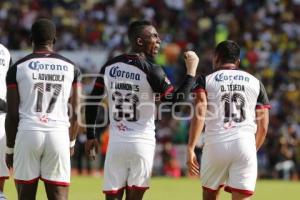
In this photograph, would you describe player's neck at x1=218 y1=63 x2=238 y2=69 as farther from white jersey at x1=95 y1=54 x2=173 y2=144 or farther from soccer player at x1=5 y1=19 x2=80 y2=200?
soccer player at x1=5 y1=19 x2=80 y2=200

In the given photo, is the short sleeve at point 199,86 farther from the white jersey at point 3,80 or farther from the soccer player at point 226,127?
the white jersey at point 3,80

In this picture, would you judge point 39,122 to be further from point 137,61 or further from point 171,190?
point 171,190

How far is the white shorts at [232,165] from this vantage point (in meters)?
9.90

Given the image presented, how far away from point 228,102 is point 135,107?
1.10 metres

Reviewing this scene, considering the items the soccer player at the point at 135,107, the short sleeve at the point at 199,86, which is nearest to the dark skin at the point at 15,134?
the soccer player at the point at 135,107

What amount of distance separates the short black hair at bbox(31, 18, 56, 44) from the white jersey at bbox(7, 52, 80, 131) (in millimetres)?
154

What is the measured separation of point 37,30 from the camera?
30.8 feet

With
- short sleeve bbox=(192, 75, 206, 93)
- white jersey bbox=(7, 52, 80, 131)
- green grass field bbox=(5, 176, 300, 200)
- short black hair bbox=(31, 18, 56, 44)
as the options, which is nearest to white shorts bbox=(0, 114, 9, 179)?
white jersey bbox=(7, 52, 80, 131)

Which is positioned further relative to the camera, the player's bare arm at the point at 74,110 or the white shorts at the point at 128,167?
the white shorts at the point at 128,167

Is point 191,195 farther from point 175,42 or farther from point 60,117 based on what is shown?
point 175,42

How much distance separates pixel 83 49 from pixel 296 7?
304 inches

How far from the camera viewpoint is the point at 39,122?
929cm

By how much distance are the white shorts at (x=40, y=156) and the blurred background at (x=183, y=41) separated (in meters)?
15.1

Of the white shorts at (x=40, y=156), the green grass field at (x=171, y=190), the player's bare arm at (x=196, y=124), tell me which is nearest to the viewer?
the white shorts at (x=40, y=156)
